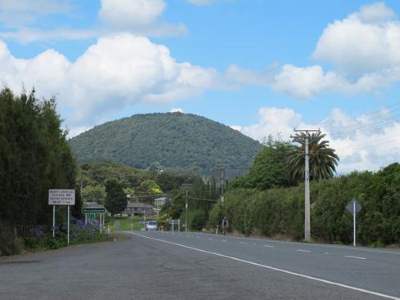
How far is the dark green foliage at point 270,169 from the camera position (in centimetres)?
10606

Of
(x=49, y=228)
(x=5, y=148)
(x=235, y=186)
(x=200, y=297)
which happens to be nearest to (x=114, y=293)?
(x=200, y=297)

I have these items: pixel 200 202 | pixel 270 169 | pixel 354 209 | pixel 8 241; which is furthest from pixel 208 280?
pixel 200 202

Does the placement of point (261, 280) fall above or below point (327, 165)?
below

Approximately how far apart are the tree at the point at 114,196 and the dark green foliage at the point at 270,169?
1949 inches

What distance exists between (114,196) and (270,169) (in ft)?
191

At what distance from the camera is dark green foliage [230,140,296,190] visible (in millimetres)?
106062

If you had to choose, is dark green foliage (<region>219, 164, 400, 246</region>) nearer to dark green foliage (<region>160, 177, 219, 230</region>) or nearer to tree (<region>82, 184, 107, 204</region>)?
dark green foliage (<region>160, 177, 219, 230</region>)

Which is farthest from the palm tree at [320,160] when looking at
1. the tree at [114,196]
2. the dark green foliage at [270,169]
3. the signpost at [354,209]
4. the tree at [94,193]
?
the tree at [114,196]

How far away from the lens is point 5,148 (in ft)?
94.3

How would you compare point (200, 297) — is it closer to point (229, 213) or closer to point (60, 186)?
point (60, 186)

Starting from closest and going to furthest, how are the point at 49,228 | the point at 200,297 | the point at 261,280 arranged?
the point at 200,297, the point at 261,280, the point at 49,228

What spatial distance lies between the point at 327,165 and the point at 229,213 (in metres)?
15.3

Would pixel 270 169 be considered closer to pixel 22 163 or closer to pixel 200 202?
pixel 200 202

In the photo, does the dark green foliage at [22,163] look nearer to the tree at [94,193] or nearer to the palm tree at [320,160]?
the palm tree at [320,160]
